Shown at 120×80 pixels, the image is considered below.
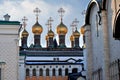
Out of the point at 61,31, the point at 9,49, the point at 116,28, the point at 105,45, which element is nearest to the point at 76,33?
the point at 61,31

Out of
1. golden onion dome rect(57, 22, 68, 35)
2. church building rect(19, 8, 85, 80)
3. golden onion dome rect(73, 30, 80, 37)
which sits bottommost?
church building rect(19, 8, 85, 80)

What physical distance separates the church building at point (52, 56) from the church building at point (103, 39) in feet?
68.1

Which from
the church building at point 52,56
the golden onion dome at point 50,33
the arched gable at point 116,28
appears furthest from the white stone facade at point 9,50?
the golden onion dome at point 50,33

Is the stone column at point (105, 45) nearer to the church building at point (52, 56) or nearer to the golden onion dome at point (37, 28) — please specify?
the church building at point (52, 56)

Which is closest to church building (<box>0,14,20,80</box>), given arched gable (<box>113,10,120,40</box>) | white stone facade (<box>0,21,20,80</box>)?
white stone facade (<box>0,21,20,80</box>)

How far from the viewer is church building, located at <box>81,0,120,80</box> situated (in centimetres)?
2342

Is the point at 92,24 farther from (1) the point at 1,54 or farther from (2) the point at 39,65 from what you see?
(2) the point at 39,65

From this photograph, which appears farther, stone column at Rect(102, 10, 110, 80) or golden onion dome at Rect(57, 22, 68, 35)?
golden onion dome at Rect(57, 22, 68, 35)

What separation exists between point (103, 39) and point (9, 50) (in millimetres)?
6487

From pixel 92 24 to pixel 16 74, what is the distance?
23.4ft

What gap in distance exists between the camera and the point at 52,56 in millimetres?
58750

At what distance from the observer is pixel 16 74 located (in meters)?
26.4

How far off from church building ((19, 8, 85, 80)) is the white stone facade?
24.0 m

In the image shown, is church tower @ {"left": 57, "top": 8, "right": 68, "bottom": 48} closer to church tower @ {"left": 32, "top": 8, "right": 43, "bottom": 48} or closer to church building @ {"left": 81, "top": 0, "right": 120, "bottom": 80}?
church tower @ {"left": 32, "top": 8, "right": 43, "bottom": 48}
